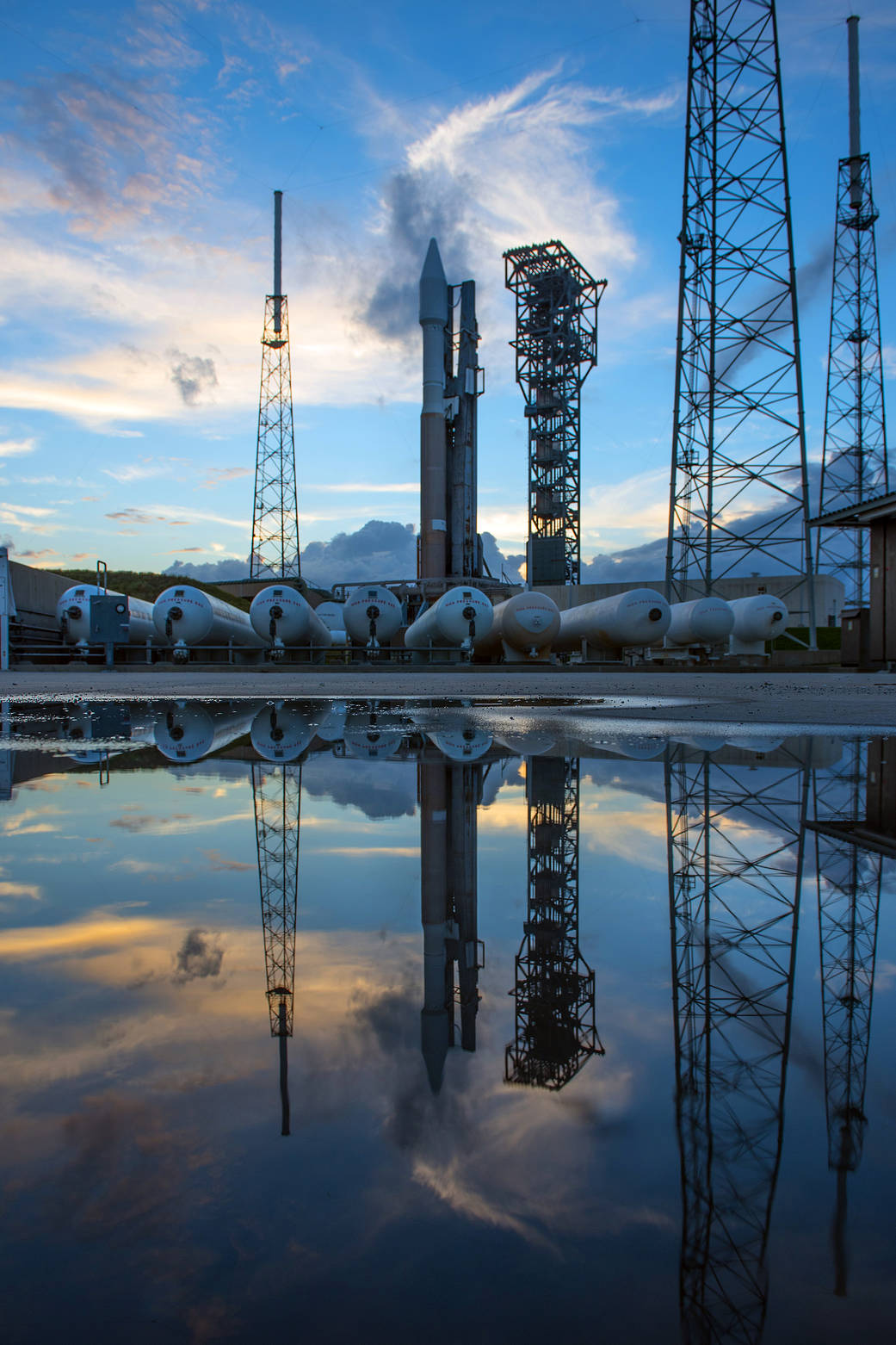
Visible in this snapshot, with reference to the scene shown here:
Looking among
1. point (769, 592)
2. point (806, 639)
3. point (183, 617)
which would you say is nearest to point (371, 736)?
point (183, 617)

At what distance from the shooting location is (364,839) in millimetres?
2676

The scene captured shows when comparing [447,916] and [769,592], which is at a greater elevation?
[769,592]

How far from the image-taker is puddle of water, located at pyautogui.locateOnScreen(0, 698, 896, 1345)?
2.54 ft

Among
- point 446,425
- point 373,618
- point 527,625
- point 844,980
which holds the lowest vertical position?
point 844,980

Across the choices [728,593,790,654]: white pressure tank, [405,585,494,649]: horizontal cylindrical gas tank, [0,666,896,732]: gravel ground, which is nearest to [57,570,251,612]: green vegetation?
[405,585,494,649]: horizontal cylindrical gas tank

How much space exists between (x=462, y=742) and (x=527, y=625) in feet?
72.0

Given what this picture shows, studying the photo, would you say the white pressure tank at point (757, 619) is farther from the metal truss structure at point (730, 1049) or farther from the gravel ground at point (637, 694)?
Result: the metal truss structure at point (730, 1049)

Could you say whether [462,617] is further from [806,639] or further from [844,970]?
[844,970]

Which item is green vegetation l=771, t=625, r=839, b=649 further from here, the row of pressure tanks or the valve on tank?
the valve on tank

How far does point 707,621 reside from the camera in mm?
29609

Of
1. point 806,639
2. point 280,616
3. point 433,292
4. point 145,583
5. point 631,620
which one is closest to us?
point 631,620

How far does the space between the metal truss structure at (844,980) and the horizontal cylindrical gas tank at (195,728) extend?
3.40 metres

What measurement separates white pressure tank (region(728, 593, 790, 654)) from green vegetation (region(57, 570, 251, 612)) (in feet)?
93.6

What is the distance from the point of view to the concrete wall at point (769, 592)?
4028 cm
